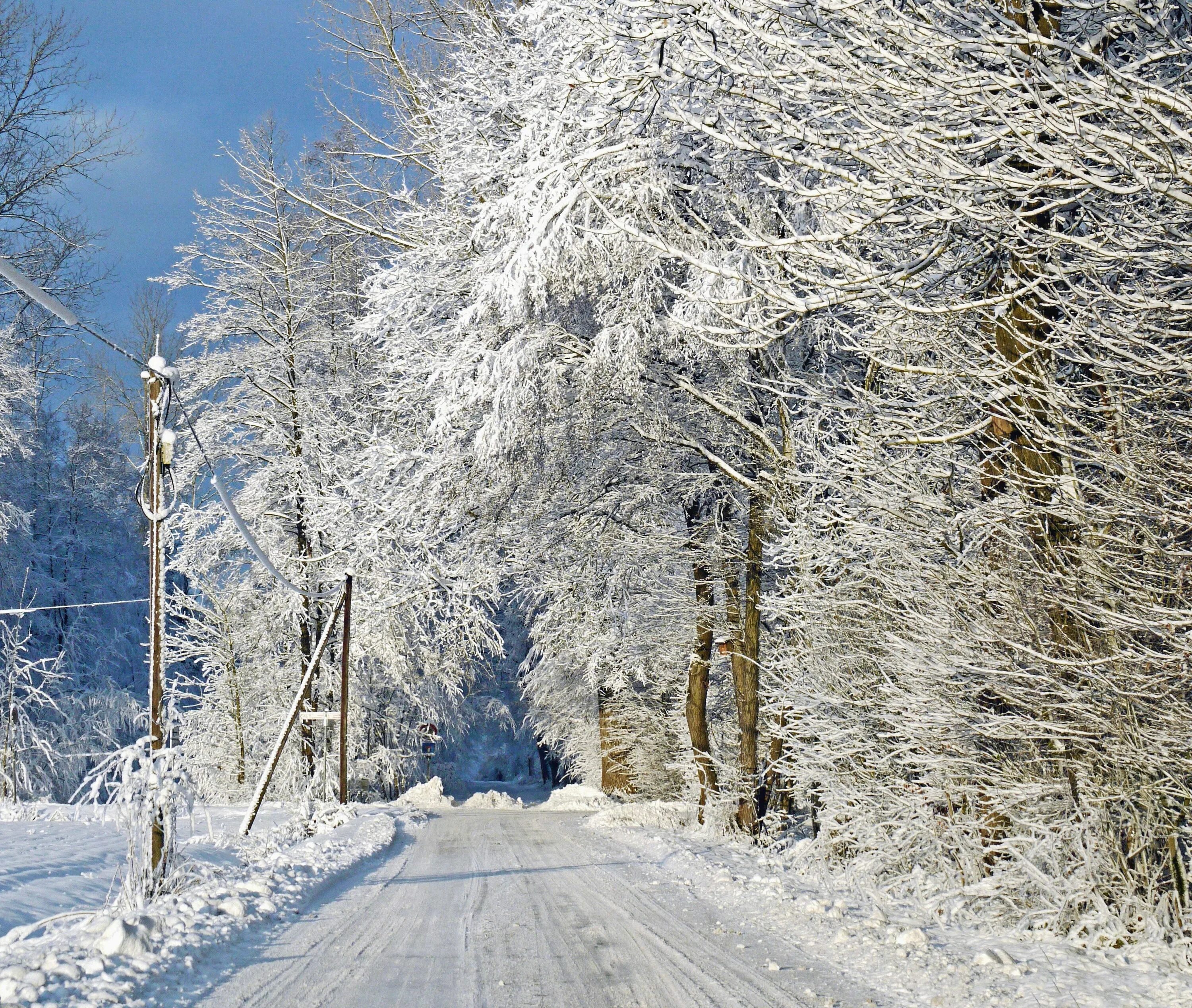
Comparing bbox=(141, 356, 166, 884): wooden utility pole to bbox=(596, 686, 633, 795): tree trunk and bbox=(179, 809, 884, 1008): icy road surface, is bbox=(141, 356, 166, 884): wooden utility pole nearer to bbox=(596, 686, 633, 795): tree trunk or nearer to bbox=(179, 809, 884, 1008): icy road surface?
bbox=(179, 809, 884, 1008): icy road surface

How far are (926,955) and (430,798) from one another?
19652mm

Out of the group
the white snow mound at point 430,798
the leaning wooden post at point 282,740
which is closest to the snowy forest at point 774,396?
the leaning wooden post at point 282,740

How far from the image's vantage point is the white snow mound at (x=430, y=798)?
22406 mm

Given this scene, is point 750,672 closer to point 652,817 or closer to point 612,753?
point 652,817

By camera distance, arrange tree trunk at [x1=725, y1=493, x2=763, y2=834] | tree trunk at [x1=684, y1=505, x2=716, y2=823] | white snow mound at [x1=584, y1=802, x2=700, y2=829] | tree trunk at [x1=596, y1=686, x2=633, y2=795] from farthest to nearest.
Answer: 1. tree trunk at [x1=596, y1=686, x2=633, y2=795]
2. white snow mound at [x1=584, y1=802, x2=700, y2=829]
3. tree trunk at [x1=684, y1=505, x2=716, y2=823]
4. tree trunk at [x1=725, y1=493, x2=763, y2=834]

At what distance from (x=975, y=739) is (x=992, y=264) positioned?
9.81 feet

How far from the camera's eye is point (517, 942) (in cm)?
585

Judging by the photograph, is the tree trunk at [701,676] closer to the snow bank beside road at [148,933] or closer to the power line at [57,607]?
the snow bank beside road at [148,933]

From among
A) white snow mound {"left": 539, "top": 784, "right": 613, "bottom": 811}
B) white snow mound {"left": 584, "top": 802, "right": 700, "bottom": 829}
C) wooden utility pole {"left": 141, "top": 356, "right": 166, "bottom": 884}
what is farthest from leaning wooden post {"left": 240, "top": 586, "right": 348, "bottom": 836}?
white snow mound {"left": 539, "top": 784, "right": 613, "bottom": 811}

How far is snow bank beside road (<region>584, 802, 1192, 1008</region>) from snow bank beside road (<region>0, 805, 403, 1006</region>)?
305 cm

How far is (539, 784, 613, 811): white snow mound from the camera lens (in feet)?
69.8

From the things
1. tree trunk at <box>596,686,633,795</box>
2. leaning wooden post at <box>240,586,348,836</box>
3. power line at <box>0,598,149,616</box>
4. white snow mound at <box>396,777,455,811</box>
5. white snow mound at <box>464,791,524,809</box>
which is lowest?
white snow mound at <box>464,791,524,809</box>

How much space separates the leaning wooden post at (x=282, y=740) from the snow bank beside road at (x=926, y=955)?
703 centimetres

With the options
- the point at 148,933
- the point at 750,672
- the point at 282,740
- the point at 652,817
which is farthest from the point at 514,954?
the point at 652,817
